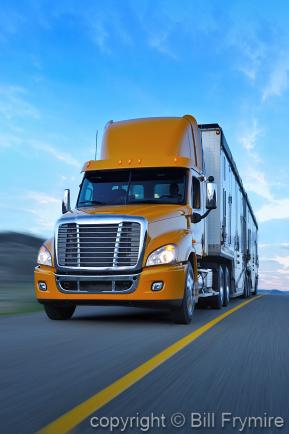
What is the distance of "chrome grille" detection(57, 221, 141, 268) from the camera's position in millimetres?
11117

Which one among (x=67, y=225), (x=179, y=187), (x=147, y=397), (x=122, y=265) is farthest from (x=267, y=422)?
(x=179, y=187)

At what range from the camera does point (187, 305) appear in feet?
38.0

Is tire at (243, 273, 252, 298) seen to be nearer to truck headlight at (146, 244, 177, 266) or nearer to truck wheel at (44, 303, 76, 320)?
truck wheel at (44, 303, 76, 320)

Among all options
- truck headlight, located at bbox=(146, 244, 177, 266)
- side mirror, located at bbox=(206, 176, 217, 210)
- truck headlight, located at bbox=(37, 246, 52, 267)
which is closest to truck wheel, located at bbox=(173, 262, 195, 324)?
truck headlight, located at bbox=(146, 244, 177, 266)

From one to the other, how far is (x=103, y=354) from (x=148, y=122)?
7472mm

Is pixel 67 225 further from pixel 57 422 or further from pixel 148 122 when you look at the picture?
pixel 57 422

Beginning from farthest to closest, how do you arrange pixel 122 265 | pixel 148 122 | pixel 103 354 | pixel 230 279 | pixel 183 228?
pixel 230 279, pixel 148 122, pixel 183 228, pixel 122 265, pixel 103 354

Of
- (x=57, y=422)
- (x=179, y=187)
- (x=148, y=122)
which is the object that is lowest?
(x=57, y=422)

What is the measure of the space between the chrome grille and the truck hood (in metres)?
0.30

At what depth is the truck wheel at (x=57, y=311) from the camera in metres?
12.0

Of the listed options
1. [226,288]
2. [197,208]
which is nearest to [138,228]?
[197,208]

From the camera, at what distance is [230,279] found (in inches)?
805

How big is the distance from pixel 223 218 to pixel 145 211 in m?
6.50

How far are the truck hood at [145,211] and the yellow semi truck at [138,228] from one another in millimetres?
19
